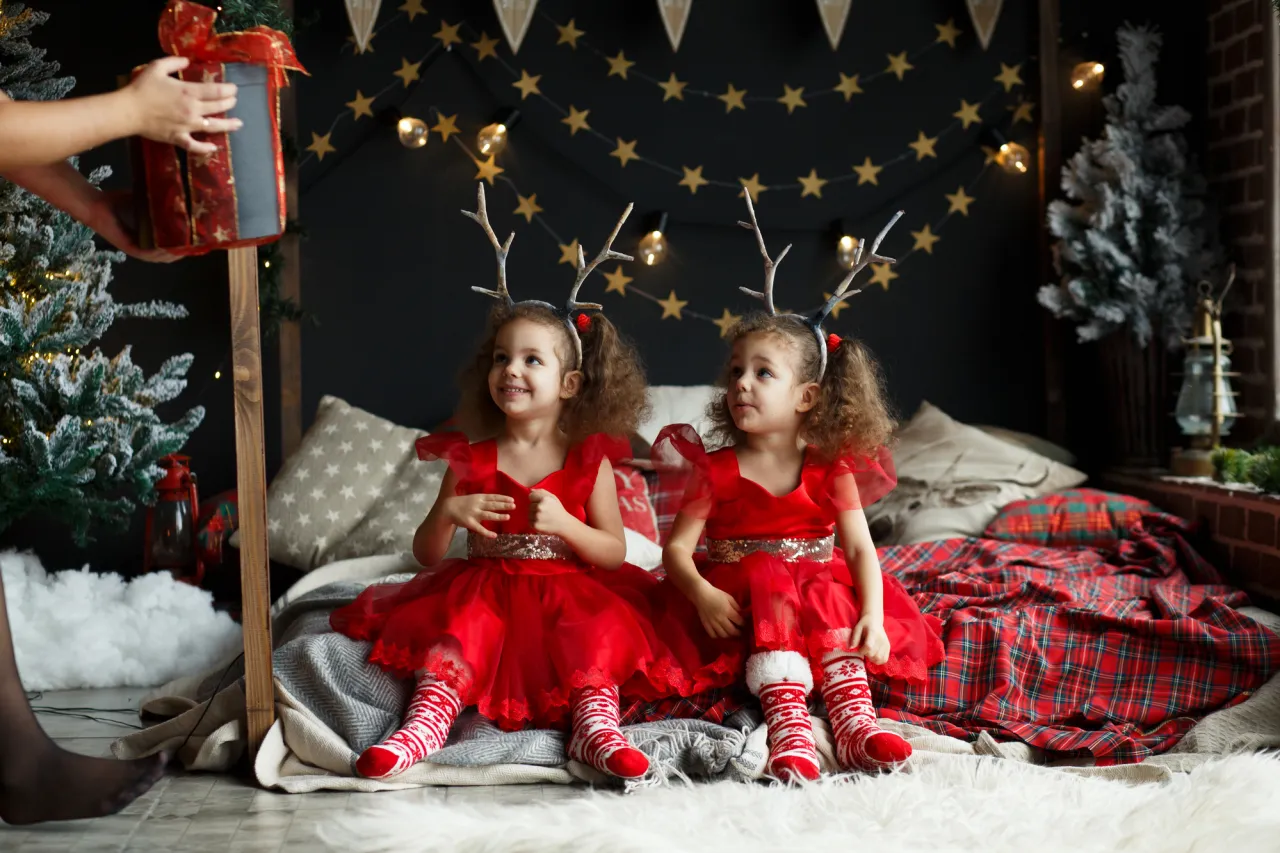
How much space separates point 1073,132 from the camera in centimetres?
443

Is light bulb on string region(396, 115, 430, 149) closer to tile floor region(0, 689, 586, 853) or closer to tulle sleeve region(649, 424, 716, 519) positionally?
tulle sleeve region(649, 424, 716, 519)

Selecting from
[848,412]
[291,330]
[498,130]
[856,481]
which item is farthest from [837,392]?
[291,330]

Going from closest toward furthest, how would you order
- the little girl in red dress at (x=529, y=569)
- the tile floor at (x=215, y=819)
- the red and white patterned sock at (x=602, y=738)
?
the tile floor at (x=215, y=819)
the red and white patterned sock at (x=602, y=738)
the little girl in red dress at (x=529, y=569)

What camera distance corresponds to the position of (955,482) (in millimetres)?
3855

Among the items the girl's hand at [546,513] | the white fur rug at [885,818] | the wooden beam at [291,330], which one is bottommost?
the white fur rug at [885,818]

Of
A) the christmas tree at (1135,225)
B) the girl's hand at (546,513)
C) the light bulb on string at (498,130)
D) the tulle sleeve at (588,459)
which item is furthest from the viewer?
the light bulb on string at (498,130)

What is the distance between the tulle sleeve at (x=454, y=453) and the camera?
265 cm

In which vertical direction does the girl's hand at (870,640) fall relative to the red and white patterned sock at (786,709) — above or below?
above

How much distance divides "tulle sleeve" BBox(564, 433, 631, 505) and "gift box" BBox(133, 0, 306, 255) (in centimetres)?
103

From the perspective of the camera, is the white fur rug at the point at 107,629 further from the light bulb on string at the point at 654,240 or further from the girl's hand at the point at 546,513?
the light bulb on string at the point at 654,240

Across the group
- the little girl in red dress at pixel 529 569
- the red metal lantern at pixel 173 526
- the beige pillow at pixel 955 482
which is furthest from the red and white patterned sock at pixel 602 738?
the red metal lantern at pixel 173 526

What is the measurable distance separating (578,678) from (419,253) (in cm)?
229

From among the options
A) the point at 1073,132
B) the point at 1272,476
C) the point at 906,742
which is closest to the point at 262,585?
the point at 906,742

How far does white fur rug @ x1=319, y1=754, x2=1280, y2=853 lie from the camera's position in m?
1.85
